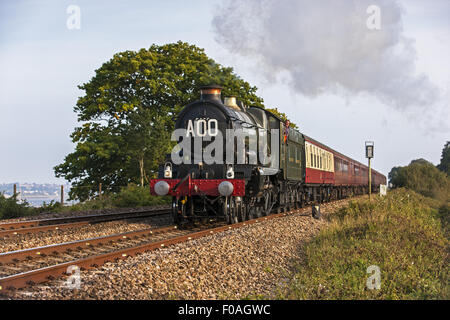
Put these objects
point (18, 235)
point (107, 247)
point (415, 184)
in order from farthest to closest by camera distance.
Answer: point (415, 184) → point (18, 235) → point (107, 247)

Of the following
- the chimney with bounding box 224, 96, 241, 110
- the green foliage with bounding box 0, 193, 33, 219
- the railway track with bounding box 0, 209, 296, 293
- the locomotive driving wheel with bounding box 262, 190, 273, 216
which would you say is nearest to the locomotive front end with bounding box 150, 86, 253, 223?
the chimney with bounding box 224, 96, 241, 110

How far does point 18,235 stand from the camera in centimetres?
1196

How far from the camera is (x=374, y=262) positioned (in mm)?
8695

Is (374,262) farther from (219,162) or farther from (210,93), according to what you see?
(210,93)

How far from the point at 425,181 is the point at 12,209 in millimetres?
34855

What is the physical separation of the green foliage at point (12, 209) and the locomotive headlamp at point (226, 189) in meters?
9.53

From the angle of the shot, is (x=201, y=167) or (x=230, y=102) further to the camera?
(x=230, y=102)

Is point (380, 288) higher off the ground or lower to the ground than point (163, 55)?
lower

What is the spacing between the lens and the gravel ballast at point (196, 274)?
6219mm

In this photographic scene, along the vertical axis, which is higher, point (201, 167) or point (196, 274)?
point (201, 167)

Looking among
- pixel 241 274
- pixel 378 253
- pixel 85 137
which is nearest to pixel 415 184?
pixel 85 137

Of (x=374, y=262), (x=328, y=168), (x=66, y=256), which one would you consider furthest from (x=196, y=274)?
(x=328, y=168)

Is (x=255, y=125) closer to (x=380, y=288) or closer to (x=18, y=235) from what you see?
(x=18, y=235)

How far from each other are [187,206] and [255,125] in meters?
3.41
